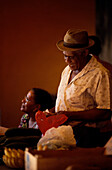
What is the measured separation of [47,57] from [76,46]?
2.75m

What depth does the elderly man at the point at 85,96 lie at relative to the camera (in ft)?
8.87

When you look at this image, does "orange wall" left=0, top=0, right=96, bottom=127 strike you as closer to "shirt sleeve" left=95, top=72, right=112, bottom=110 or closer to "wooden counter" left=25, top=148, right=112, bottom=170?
"shirt sleeve" left=95, top=72, right=112, bottom=110

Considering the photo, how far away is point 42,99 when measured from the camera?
3.87 m

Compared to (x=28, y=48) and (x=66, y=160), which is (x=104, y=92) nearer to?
(x=66, y=160)

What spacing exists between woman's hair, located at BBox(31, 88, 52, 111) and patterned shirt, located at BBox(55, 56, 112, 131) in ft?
3.01

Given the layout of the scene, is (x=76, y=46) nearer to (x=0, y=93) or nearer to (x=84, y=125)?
(x=84, y=125)

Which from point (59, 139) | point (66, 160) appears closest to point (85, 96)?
point (59, 139)

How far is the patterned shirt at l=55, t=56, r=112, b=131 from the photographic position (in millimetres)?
2738

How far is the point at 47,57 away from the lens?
5586 mm

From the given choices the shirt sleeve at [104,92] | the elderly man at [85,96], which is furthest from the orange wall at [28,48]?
the shirt sleeve at [104,92]

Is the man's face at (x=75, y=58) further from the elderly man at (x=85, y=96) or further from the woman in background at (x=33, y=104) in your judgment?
the woman in background at (x=33, y=104)

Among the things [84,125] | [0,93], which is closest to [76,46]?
[84,125]

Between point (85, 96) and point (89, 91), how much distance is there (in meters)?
0.05

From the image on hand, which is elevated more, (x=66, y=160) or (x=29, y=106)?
(x=66, y=160)
